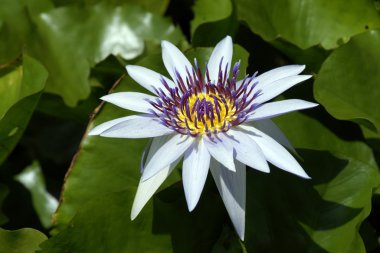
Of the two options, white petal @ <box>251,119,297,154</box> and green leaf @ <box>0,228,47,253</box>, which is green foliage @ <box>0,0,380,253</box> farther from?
white petal @ <box>251,119,297,154</box>

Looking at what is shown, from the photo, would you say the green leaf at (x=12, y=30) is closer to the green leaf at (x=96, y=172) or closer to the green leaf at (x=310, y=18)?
the green leaf at (x=96, y=172)

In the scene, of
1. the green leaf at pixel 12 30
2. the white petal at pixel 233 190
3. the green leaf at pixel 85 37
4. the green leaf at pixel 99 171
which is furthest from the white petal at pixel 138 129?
the green leaf at pixel 12 30

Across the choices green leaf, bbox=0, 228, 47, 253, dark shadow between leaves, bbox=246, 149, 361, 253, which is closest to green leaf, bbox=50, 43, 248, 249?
green leaf, bbox=0, 228, 47, 253

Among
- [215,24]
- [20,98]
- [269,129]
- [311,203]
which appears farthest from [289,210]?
[20,98]

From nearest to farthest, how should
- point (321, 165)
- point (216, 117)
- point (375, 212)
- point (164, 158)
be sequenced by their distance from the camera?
point (164, 158) < point (216, 117) < point (321, 165) < point (375, 212)

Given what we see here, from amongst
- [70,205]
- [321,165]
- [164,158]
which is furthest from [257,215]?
[70,205]

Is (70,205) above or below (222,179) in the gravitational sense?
below

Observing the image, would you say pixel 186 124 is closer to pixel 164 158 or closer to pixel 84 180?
pixel 164 158
